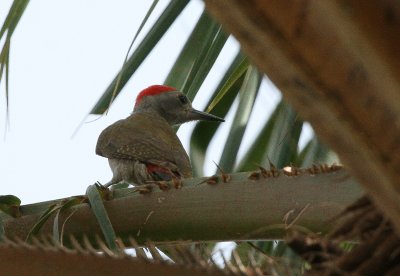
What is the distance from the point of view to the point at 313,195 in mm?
1723

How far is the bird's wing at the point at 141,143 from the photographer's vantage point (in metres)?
5.78

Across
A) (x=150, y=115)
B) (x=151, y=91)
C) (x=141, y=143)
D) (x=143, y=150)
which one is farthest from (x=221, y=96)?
(x=151, y=91)

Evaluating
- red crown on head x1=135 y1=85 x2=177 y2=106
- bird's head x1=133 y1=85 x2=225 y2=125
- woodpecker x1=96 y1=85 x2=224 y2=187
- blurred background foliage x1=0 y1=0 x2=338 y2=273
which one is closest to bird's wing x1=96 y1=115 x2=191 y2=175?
woodpecker x1=96 y1=85 x2=224 y2=187

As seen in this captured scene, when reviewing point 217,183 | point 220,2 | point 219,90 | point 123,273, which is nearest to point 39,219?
point 217,183

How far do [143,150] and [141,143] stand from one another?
0.21 metres

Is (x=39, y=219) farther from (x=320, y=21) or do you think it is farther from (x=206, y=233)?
(x=320, y=21)

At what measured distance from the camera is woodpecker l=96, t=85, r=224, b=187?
18.6 ft

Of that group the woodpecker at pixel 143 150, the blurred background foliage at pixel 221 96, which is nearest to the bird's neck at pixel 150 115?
the woodpecker at pixel 143 150

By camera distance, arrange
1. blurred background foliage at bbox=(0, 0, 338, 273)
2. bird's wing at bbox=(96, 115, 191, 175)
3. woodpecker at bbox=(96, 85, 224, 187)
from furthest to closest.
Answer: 1. bird's wing at bbox=(96, 115, 191, 175)
2. woodpecker at bbox=(96, 85, 224, 187)
3. blurred background foliage at bbox=(0, 0, 338, 273)

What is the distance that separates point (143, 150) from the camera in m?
5.89

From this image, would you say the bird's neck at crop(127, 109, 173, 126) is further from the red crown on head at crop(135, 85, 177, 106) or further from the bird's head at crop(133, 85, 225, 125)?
the red crown on head at crop(135, 85, 177, 106)

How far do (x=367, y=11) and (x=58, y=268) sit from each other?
21.4 inches

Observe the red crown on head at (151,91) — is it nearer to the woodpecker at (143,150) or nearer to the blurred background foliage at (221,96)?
the woodpecker at (143,150)

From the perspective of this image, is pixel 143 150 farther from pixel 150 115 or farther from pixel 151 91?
pixel 151 91
